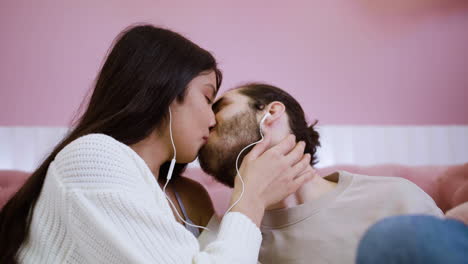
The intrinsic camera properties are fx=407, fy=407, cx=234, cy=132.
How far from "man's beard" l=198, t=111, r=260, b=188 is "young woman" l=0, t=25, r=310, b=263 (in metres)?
0.04

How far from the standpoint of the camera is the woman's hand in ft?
3.08

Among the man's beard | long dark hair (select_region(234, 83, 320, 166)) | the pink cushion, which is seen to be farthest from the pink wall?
the man's beard

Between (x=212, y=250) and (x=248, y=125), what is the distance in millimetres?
429

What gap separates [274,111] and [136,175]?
480mm

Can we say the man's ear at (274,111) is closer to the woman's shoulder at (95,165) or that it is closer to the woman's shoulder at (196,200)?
the woman's shoulder at (196,200)

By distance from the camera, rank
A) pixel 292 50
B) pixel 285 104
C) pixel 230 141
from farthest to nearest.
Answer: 1. pixel 292 50
2. pixel 285 104
3. pixel 230 141

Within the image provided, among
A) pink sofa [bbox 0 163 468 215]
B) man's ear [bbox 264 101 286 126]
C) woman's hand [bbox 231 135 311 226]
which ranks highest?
man's ear [bbox 264 101 286 126]

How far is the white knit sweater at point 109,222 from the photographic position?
0.75 meters

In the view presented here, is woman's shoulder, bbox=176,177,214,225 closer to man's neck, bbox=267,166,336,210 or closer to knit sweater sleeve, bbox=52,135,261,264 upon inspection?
man's neck, bbox=267,166,336,210

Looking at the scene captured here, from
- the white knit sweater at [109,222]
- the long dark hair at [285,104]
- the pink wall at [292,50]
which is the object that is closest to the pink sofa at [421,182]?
the long dark hair at [285,104]

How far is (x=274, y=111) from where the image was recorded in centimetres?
116

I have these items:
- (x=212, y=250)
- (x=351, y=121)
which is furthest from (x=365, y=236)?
(x=351, y=121)

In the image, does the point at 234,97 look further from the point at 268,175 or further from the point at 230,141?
the point at 268,175

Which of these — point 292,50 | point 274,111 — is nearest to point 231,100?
point 274,111
